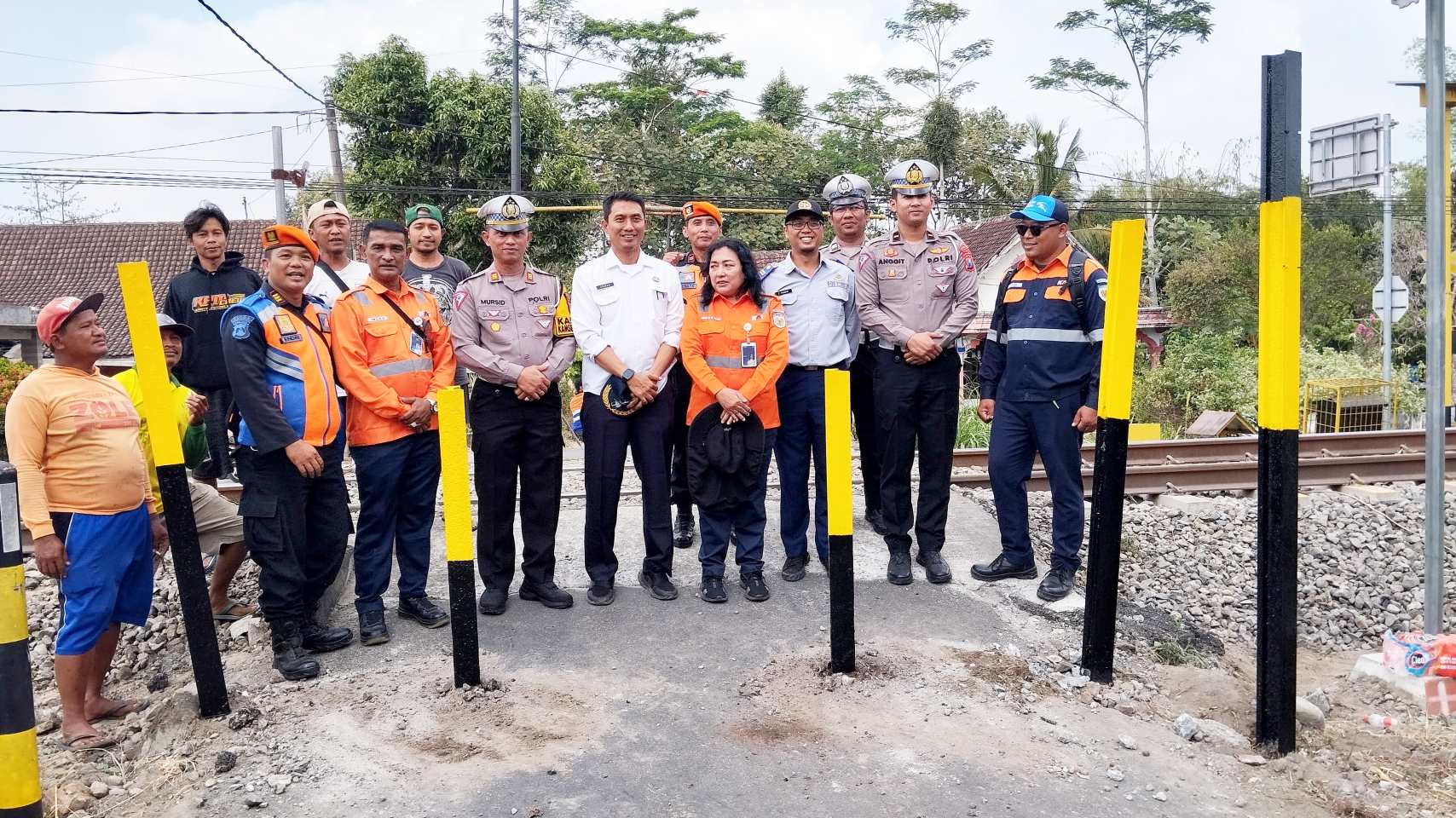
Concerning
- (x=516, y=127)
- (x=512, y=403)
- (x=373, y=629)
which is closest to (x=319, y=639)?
(x=373, y=629)

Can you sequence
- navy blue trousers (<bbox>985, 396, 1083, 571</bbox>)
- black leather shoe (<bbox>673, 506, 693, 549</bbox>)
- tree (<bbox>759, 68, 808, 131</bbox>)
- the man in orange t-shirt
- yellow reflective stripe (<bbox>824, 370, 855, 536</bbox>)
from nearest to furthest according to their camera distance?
the man in orange t-shirt
yellow reflective stripe (<bbox>824, 370, 855, 536</bbox>)
navy blue trousers (<bbox>985, 396, 1083, 571</bbox>)
black leather shoe (<bbox>673, 506, 693, 549</bbox>)
tree (<bbox>759, 68, 808, 131</bbox>)

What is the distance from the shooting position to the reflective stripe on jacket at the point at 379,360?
Result: 506cm

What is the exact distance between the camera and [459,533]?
14.3ft

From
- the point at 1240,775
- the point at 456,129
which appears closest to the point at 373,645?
the point at 1240,775

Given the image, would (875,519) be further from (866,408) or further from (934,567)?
(934,567)

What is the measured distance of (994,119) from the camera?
35156 millimetres

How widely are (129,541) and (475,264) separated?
63.7 ft

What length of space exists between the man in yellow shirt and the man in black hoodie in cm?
19

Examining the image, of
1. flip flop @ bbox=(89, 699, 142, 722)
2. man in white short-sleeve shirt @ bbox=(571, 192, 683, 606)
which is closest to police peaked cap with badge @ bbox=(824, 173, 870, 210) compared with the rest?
man in white short-sleeve shirt @ bbox=(571, 192, 683, 606)

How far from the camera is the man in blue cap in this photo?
5.73m

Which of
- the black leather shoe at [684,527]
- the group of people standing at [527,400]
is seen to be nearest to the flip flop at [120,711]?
the group of people standing at [527,400]

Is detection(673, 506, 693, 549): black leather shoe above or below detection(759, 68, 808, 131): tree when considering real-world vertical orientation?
below

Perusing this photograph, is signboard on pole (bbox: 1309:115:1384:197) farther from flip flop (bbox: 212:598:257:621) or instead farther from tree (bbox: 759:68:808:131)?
tree (bbox: 759:68:808:131)

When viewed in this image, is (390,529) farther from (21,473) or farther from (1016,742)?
(1016,742)
